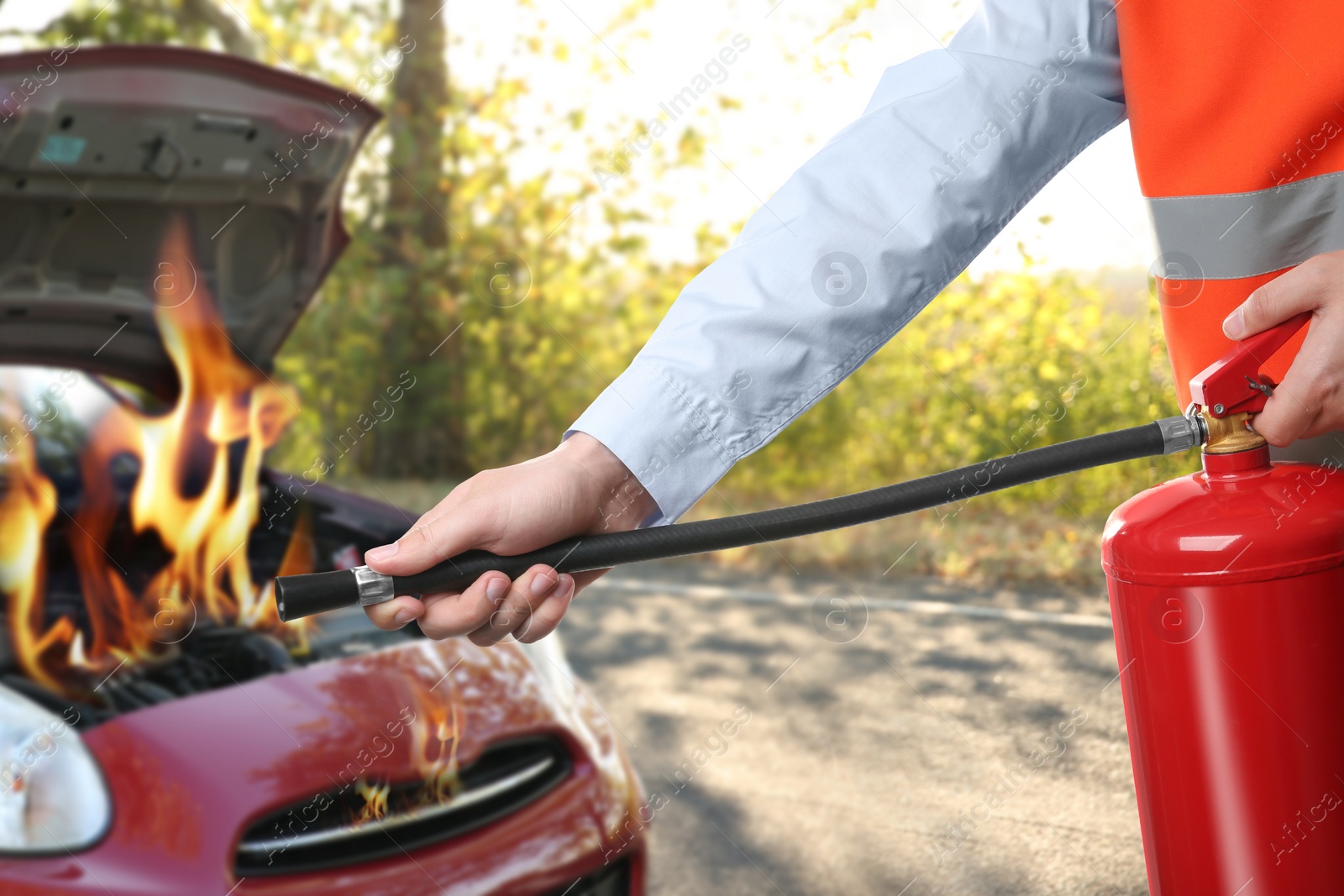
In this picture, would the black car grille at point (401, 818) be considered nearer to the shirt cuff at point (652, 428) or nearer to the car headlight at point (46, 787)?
the car headlight at point (46, 787)

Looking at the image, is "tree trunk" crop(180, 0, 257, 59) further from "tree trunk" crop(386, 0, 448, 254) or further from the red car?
the red car

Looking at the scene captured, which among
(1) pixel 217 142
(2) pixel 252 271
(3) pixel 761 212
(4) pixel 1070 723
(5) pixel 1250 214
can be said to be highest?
(1) pixel 217 142

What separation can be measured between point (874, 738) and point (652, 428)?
8.75 feet

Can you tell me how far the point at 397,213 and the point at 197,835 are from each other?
23.5 feet

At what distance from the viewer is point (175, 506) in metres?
3.00

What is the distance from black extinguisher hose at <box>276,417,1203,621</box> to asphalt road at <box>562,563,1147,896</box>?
176 centimetres

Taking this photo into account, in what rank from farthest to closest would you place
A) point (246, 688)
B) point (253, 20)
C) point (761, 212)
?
point (253, 20) < point (246, 688) < point (761, 212)

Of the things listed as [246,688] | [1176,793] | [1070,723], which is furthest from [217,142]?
[1070,723]

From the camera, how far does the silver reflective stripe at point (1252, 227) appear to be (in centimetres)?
110

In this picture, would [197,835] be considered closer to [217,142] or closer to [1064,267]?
[217,142]

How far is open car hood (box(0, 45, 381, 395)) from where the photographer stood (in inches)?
81.5

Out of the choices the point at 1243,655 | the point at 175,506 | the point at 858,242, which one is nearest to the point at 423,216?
the point at 175,506

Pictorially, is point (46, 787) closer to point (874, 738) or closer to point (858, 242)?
point (858, 242)

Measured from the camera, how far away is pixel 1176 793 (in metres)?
1.10
